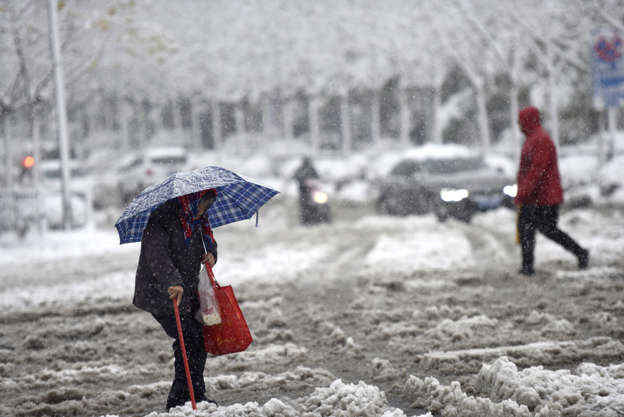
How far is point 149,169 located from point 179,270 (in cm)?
2273

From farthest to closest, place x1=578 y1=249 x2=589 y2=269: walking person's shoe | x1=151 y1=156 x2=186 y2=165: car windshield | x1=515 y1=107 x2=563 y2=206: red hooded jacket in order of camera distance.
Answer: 1. x1=151 y1=156 x2=186 y2=165: car windshield
2. x1=578 y1=249 x2=589 y2=269: walking person's shoe
3. x1=515 y1=107 x2=563 y2=206: red hooded jacket

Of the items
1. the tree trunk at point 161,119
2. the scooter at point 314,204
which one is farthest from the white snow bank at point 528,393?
the tree trunk at point 161,119

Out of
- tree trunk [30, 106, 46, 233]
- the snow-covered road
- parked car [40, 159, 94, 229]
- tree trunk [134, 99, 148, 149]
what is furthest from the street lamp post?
tree trunk [134, 99, 148, 149]

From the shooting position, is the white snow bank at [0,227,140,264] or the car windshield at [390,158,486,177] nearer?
the white snow bank at [0,227,140,264]

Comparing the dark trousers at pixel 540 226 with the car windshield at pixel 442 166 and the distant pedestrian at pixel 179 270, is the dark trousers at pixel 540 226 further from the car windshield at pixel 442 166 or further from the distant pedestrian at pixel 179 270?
the car windshield at pixel 442 166

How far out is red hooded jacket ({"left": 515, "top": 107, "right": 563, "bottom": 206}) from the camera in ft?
26.9

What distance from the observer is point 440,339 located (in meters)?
6.11

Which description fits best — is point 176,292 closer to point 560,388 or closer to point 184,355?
point 184,355

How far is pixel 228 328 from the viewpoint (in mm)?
4336

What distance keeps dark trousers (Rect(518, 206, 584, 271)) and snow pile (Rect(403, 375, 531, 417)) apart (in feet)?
12.9

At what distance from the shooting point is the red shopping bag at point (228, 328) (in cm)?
432

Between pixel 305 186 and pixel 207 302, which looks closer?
pixel 207 302

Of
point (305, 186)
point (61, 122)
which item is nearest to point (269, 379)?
point (305, 186)

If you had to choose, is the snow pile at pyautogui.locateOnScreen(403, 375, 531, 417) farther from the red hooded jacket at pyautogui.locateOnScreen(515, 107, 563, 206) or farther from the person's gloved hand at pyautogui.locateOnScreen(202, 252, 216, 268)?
the red hooded jacket at pyautogui.locateOnScreen(515, 107, 563, 206)
